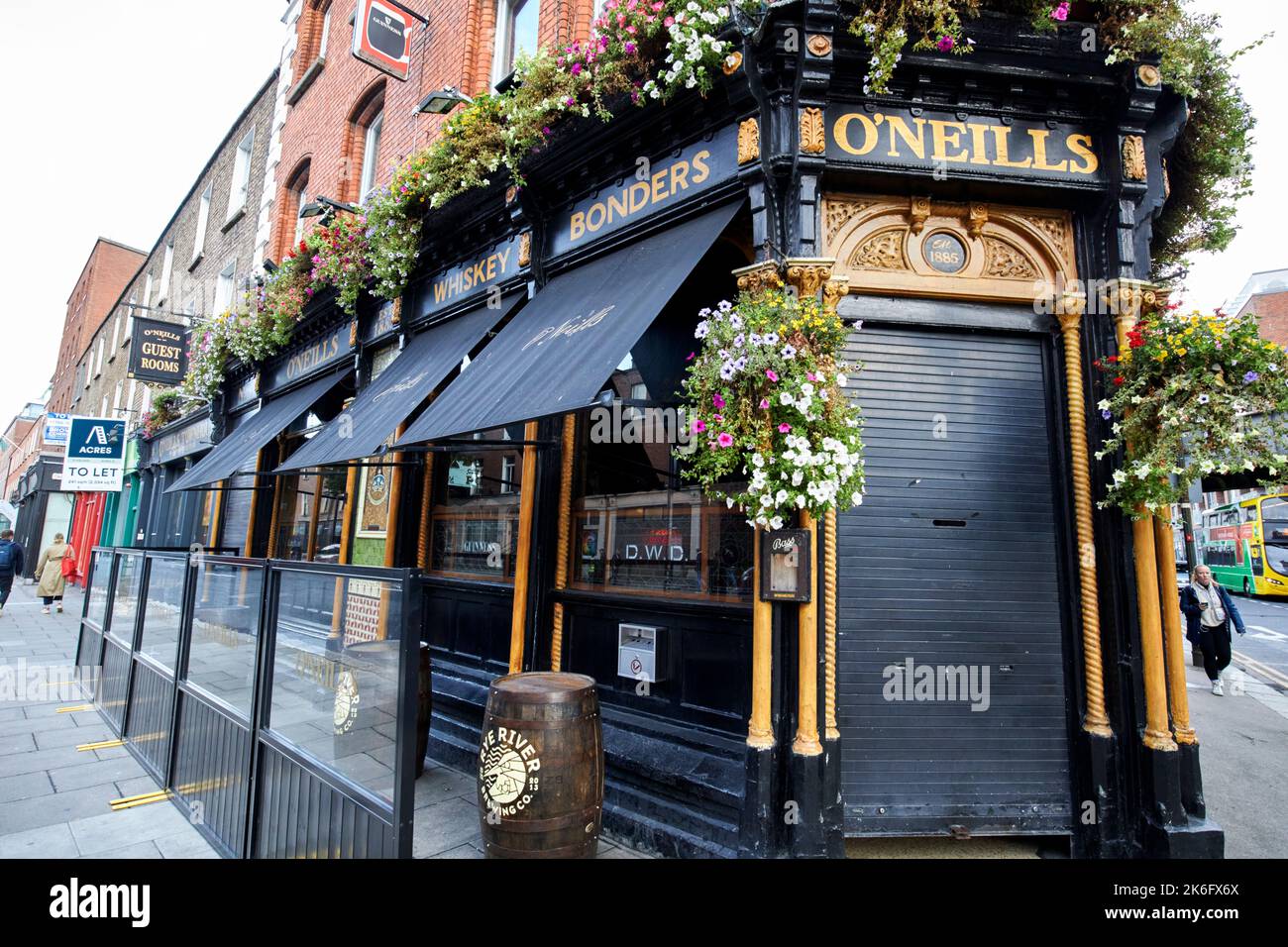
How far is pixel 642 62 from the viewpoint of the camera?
15.9ft

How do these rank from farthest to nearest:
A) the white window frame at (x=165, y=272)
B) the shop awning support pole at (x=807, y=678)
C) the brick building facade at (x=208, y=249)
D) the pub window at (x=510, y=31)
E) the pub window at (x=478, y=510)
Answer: the white window frame at (x=165, y=272) → the brick building facade at (x=208, y=249) → the pub window at (x=510, y=31) → the pub window at (x=478, y=510) → the shop awning support pole at (x=807, y=678)

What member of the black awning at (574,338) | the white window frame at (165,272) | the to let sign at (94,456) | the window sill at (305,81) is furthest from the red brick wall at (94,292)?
the black awning at (574,338)

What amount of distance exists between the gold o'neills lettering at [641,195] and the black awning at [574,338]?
291 mm

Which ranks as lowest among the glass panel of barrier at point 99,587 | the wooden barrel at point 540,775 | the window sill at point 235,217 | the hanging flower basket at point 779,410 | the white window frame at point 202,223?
the wooden barrel at point 540,775

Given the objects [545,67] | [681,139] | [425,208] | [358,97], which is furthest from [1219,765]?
[358,97]

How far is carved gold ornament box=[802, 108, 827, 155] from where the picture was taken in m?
4.19

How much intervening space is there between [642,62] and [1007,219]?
302cm

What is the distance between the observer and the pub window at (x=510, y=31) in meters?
8.08

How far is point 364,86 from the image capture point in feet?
34.9

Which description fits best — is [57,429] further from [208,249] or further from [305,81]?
[305,81]

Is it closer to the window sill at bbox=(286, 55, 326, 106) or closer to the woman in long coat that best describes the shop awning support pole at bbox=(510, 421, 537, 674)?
the window sill at bbox=(286, 55, 326, 106)

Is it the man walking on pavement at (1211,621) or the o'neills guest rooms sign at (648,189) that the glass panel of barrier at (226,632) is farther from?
the man walking on pavement at (1211,621)

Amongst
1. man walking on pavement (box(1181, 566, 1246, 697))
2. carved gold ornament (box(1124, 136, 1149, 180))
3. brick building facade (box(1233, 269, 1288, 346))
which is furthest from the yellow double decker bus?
brick building facade (box(1233, 269, 1288, 346))

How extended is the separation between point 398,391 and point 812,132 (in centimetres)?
460
